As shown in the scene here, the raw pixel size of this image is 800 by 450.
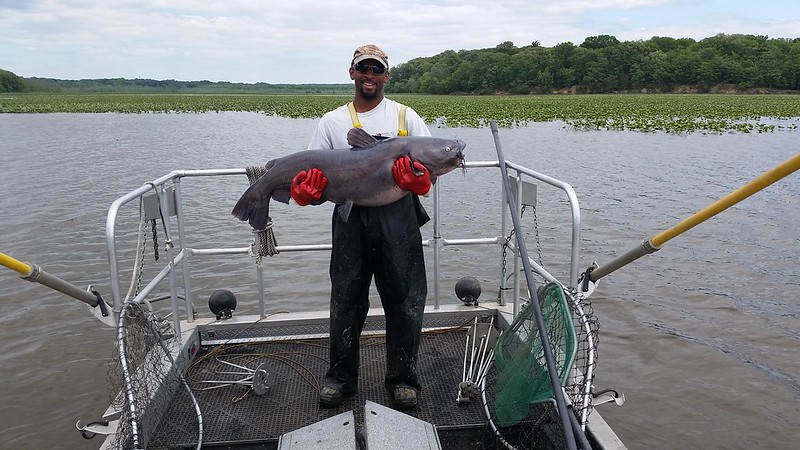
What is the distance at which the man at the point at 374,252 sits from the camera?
12.0 ft

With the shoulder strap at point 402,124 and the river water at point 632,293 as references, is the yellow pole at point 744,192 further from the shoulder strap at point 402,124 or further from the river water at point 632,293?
the river water at point 632,293

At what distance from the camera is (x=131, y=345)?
3381 millimetres

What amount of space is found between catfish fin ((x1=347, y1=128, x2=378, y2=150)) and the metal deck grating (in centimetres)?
183

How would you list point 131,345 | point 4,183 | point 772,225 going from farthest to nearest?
point 4,183 < point 772,225 < point 131,345

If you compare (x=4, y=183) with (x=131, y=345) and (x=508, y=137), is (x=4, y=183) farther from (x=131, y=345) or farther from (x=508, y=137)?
(x=508, y=137)

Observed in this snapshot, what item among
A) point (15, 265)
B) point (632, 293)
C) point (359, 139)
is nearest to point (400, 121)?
point (359, 139)

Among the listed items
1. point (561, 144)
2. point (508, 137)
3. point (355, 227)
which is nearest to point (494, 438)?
point (355, 227)

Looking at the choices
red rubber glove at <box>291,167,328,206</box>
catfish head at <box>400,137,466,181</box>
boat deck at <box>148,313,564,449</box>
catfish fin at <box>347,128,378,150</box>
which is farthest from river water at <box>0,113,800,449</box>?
catfish fin at <box>347,128,378,150</box>

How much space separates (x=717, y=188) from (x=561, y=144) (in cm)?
952

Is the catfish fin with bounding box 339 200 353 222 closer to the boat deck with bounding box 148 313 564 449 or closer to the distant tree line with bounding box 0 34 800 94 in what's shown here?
the boat deck with bounding box 148 313 564 449

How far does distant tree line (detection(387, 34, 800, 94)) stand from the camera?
82438mm

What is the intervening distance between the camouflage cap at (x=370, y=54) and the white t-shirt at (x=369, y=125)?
0.27 metres

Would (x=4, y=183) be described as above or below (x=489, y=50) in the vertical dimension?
below

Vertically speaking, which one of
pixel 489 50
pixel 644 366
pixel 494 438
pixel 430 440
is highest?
pixel 489 50
